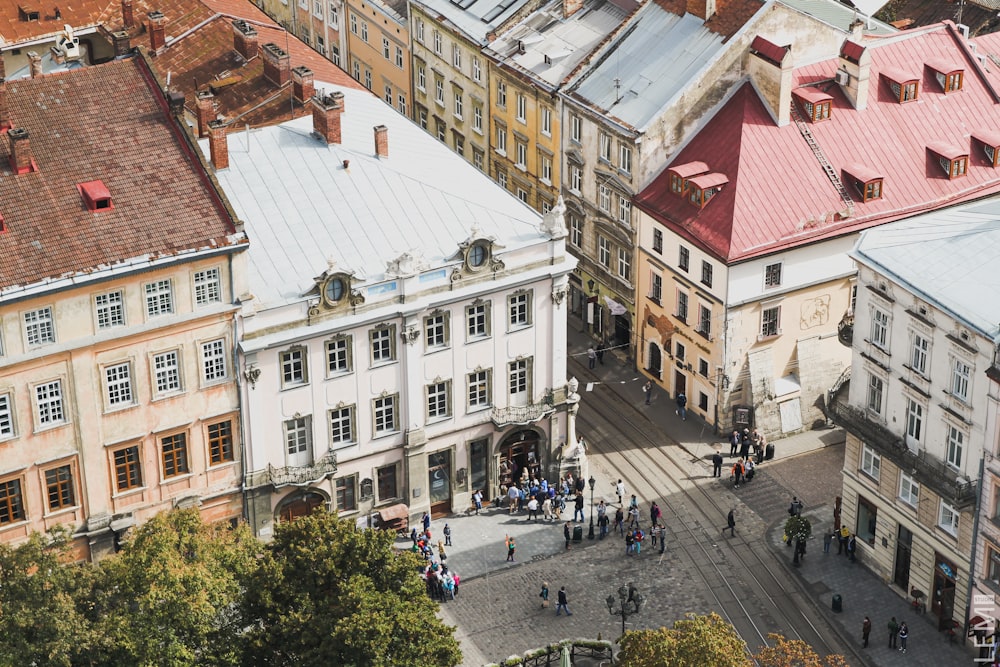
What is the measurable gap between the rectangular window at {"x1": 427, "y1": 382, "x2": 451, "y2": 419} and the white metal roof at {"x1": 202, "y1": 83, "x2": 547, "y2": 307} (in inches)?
289

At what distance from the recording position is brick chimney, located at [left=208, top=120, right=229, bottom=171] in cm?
9800

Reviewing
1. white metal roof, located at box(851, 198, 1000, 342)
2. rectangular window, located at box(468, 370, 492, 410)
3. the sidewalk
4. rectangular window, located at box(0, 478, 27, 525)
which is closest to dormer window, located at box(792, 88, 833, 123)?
white metal roof, located at box(851, 198, 1000, 342)

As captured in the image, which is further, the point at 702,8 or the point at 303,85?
the point at 702,8

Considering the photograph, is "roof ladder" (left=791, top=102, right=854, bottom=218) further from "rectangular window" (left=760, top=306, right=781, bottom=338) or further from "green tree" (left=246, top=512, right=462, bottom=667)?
"green tree" (left=246, top=512, right=462, bottom=667)

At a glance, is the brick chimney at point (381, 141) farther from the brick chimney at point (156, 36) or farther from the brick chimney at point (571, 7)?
the brick chimney at point (571, 7)

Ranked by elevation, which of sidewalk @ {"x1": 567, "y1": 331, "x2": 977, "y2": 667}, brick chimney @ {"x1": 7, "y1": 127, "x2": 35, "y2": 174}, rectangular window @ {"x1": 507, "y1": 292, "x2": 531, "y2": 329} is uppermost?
brick chimney @ {"x1": 7, "y1": 127, "x2": 35, "y2": 174}

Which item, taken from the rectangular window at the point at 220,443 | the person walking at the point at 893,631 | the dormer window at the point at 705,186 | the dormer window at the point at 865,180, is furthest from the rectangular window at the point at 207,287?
the dormer window at the point at 865,180

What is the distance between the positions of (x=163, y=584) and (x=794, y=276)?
160 ft

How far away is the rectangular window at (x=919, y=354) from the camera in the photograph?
286ft

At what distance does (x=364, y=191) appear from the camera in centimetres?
9900

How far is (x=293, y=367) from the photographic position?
9375 cm

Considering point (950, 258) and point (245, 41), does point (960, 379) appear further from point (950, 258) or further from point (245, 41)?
point (245, 41)

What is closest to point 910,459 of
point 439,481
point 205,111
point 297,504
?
point 439,481

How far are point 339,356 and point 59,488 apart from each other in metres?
16.1
